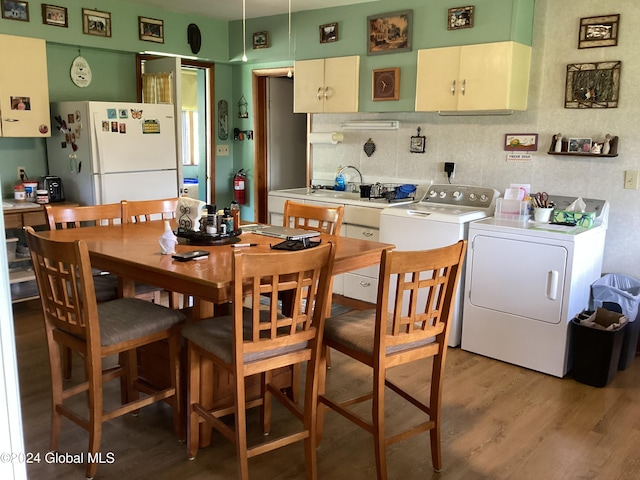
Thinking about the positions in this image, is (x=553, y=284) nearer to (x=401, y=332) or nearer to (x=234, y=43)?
(x=401, y=332)

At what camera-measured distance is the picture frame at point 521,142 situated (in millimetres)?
4125

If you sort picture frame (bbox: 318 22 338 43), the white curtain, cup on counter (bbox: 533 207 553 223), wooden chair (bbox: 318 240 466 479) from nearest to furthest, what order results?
wooden chair (bbox: 318 240 466 479)
cup on counter (bbox: 533 207 553 223)
picture frame (bbox: 318 22 338 43)
the white curtain

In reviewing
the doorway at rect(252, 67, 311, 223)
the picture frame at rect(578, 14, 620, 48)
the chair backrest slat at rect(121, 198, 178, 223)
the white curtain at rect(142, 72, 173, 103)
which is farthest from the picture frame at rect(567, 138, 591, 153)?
the white curtain at rect(142, 72, 173, 103)

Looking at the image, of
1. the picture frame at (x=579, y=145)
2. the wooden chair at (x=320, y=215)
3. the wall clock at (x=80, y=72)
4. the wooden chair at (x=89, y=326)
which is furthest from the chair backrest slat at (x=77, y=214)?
the picture frame at (x=579, y=145)

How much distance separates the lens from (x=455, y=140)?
Answer: 14.8 feet

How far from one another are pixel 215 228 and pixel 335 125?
9.23ft

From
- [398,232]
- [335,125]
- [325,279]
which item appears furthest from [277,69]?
[325,279]

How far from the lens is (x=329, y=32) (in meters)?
4.98

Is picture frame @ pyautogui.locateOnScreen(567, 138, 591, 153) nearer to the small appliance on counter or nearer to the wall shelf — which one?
the wall shelf

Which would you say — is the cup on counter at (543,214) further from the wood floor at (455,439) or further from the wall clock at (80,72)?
the wall clock at (80,72)

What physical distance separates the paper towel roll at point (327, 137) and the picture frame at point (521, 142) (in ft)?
5.11

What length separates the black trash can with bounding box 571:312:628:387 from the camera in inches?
128

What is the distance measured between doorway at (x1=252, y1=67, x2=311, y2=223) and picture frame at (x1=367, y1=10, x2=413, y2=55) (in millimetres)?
1346

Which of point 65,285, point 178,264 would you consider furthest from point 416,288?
point 65,285
